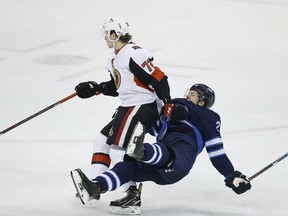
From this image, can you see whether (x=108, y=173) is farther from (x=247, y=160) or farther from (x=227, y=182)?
(x=247, y=160)

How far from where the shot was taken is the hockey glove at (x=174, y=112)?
4973 mm

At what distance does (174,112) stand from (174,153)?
20cm

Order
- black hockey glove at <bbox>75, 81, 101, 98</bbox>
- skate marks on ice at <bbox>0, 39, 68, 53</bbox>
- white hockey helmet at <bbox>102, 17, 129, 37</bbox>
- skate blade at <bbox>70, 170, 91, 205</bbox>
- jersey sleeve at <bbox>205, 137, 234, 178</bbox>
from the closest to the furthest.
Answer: skate blade at <bbox>70, 170, 91, 205</bbox> → jersey sleeve at <bbox>205, 137, 234, 178</bbox> → white hockey helmet at <bbox>102, 17, 129, 37</bbox> → black hockey glove at <bbox>75, 81, 101, 98</bbox> → skate marks on ice at <bbox>0, 39, 68, 53</bbox>

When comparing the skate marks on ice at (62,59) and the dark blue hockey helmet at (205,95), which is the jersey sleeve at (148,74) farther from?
the skate marks on ice at (62,59)

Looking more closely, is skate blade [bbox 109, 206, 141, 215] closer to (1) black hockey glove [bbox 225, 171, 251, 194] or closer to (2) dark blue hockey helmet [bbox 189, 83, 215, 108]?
(1) black hockey glove [bbox 225, 171, 251, 194]

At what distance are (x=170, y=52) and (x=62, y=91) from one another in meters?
1.45

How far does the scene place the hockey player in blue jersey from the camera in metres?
4.70

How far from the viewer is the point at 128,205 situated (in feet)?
16.4

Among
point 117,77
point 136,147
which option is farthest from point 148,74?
point 136,147

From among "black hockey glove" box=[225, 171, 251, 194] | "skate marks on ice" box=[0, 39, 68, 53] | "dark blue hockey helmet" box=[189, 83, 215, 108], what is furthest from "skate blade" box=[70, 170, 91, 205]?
"skate marks on ice" box=[0, 39, 68, 53]

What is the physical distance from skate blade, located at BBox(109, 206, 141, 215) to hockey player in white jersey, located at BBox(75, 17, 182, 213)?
2 centimetres

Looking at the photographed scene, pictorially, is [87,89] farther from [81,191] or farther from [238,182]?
[238,182]

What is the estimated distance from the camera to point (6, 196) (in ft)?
17.1

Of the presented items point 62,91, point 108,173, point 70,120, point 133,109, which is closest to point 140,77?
point 133,109
